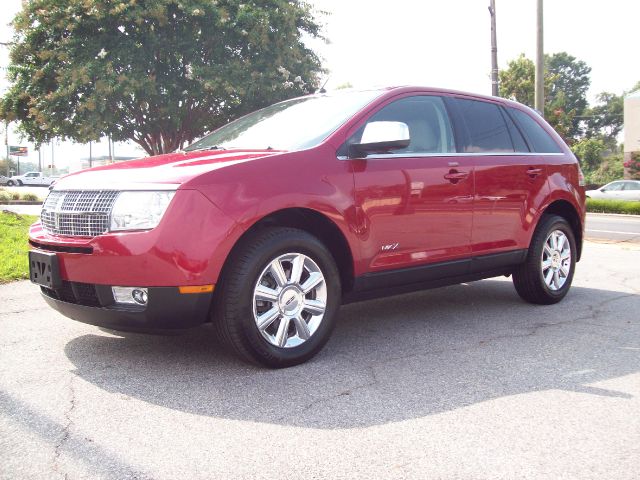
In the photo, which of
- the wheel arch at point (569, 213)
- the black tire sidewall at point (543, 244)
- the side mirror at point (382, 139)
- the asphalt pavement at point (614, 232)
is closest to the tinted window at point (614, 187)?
the asphalt pavement at point (614, 232)

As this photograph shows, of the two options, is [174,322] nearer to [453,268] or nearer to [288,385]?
[288,385]

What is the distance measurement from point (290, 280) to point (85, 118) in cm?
1924

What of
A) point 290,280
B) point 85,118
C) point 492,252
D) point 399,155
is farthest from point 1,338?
point 85,118

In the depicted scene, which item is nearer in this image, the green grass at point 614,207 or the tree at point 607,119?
the green grass at point 614,207

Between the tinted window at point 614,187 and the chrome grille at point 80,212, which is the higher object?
the chrome grille at point 80,212

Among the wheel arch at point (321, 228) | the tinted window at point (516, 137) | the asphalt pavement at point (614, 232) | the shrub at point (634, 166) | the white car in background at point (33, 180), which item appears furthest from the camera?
the white car in background at point (33, 180)

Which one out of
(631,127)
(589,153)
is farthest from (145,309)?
(589,153)

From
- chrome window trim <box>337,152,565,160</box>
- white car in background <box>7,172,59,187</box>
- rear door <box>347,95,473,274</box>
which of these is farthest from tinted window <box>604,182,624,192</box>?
white car in background <box>7,172,59,187</box>

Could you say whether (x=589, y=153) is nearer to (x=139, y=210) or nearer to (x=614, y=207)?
(x=614, y=207)

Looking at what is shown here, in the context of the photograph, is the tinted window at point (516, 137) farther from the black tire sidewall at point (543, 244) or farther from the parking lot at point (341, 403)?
the parking lot at point (341, 403)

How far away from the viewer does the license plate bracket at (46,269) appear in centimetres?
384

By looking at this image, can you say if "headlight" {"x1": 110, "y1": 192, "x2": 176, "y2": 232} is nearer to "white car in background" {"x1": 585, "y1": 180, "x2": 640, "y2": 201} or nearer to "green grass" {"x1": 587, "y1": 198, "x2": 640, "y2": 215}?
"green grass" {"x1": 587, "y1": 198, "x2": 640, "y2": 215}

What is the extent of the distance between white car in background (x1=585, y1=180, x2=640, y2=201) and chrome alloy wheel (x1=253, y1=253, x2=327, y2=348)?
27.4m

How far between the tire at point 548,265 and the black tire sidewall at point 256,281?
234cm
